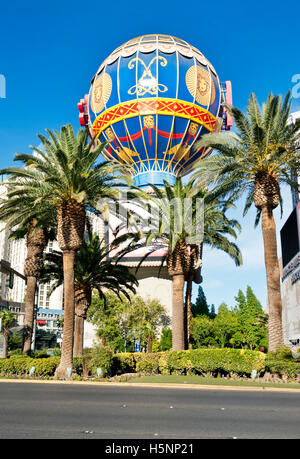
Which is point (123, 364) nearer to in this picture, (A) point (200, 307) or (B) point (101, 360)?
(B) point (101, 360)

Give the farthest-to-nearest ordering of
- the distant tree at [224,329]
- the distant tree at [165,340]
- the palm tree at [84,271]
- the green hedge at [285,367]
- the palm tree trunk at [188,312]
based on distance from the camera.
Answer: the distant tree at [224,329]
the distant tree at [165,340]
the palm tree at [84,271]
the palm tree trunk at [188,312]
the green hedge at [285,367]

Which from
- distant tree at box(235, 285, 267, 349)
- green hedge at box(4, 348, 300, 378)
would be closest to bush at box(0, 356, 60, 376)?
green hedge at box(4, 348, 300, 378)

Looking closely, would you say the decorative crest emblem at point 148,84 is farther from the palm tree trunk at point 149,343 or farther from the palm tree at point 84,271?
the palm tree trunk at point 149,343

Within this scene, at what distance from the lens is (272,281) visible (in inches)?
848

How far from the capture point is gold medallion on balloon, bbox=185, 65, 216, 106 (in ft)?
141

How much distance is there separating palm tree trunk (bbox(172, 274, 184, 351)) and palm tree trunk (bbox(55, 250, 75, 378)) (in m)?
5.99

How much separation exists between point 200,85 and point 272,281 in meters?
27.4

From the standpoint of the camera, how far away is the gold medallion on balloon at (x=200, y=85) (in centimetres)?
4297

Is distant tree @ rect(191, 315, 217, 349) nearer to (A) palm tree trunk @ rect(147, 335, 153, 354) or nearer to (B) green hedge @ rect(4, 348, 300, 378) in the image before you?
(A) palm tree trunk @ rect(147, 335, 153, 354)

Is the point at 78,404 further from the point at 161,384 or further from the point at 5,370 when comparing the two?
the point at 5,370

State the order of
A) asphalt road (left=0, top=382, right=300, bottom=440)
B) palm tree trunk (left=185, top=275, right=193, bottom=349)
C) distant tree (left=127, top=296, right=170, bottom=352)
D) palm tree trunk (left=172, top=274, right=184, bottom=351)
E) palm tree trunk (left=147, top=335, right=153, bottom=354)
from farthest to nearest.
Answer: distant tree (left=127, top=296, right=170, bottom=352) < palm tree trunk (left=147, top=335, right=153, bottom=354) < palm tree trunk (left=185, top=275, right=193, bottom=349) < palm tree trunk (left=172, top=274, right=184, bottom=351) < asphalt road (left=0, top=382, right=300, bottom=440)

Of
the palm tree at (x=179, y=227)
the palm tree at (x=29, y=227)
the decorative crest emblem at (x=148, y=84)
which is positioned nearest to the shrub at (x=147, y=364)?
the palm tree at (x=179, y=227)

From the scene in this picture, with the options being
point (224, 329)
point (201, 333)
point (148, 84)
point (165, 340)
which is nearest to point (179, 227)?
point (148, 84)

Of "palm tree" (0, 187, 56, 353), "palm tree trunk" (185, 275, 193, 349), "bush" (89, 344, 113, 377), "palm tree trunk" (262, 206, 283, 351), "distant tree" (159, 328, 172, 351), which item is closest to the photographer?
"bush" (89, 344, 113, 377)
